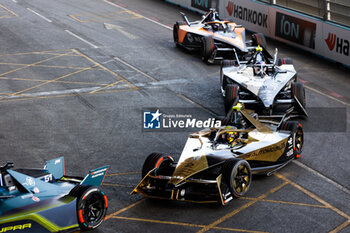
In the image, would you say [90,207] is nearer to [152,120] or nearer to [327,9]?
[152,120]

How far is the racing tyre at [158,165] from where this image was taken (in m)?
13.8

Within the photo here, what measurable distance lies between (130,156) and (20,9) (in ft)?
68.1

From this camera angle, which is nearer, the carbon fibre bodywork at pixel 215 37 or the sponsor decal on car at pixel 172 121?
the sponsor decal on car at pixel 172 121

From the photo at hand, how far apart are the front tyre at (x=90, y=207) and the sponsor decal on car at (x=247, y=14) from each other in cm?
1873

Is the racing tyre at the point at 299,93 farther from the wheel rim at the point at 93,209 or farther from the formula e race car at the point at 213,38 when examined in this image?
the wheel rim at the point at 93,209

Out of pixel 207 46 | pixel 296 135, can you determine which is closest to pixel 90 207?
pixel 296 135

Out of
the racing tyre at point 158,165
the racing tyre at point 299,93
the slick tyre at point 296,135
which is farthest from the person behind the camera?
the racing tyre at point 299,93

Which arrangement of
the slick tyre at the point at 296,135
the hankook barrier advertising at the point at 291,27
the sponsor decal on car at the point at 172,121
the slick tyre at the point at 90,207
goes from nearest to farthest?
the slick tyre at the point at 90,207 → the slick tyre at the point at 296,135 → the sponsor decal on car at the point at 172,121 → the hankook barrier advertising at the point at 291,27

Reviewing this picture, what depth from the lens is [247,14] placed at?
30078 mm

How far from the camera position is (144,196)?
44.6ft

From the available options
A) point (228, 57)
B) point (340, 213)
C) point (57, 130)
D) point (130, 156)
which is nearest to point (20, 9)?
point (228, 57)

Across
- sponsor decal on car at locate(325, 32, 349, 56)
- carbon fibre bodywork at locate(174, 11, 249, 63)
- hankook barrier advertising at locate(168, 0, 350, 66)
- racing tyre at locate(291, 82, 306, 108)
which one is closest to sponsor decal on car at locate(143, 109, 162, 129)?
racing tyre at locate(291, 82, 306, 108)

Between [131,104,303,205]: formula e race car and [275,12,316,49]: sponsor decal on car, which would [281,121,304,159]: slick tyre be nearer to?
[131,104,303,205]: formula e race car

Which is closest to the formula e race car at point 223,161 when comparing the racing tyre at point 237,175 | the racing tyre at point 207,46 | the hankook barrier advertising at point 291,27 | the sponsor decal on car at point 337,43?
the racing tyre at point 237,175
